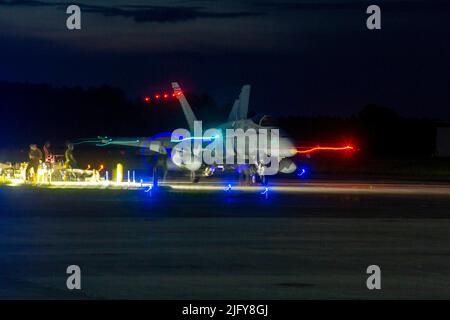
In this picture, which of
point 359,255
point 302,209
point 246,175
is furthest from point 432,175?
point 359,255

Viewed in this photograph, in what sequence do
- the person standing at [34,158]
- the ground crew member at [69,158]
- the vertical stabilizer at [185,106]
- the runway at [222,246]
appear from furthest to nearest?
the vertical stabilizer at [185,106] → the ground crew member at [69,158] → the person standing at [34,158] → the runway at [222,246]

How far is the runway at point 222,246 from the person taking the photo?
13703 mm

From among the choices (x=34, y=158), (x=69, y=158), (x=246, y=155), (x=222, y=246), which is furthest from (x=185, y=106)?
(x=222, y=246)

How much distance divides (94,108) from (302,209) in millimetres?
109613

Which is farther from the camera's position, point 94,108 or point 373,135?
point 94,108

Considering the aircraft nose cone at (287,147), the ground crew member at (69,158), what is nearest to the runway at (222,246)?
the ground crew member at (69,158)

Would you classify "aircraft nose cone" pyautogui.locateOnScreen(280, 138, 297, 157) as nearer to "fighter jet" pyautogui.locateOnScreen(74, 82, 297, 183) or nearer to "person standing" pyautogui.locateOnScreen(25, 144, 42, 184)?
"fighter jet" pyautogui.locateOnScreen(74, 82, 297, 183)

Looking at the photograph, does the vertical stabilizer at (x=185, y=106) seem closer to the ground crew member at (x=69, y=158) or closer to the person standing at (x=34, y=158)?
the ground crew member at (x=69, y=158)

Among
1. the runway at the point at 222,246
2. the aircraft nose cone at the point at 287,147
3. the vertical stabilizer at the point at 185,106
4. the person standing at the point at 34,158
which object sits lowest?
the runway at the point at 222,246

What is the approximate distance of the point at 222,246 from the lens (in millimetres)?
18672

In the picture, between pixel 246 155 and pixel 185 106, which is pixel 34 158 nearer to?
pixel 246 155

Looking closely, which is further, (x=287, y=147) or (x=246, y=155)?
(x=246, y=155)

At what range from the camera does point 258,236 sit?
20641 millimetres
